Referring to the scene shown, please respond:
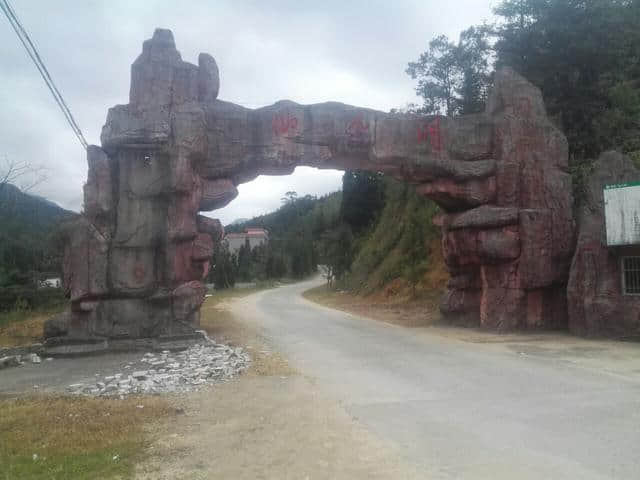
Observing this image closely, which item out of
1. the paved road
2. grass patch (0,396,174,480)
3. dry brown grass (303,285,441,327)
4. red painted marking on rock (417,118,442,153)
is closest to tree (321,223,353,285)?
dry brown grass (303,285,441,327)

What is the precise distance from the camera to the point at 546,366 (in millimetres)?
9320

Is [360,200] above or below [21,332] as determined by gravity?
above

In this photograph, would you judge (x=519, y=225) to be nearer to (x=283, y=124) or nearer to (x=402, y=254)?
(x=283, y=124)

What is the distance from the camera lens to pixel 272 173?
47.5 feet

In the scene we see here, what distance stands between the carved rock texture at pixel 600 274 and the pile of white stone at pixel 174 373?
775cm

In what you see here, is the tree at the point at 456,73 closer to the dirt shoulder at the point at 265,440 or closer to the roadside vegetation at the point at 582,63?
the roadside vegetation at the point at 582,63

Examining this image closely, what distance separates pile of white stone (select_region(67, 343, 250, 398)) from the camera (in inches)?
319

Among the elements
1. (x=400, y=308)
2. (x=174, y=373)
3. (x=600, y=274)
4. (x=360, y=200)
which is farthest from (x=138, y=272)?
(x=360, y=200)

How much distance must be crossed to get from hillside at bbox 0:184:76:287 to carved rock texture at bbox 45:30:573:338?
416 inches

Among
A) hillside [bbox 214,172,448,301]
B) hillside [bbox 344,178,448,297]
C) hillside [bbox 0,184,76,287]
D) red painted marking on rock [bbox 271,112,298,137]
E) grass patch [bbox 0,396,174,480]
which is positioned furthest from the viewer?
hillside [bbox 214,172,448,301]

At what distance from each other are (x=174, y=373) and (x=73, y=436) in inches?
131

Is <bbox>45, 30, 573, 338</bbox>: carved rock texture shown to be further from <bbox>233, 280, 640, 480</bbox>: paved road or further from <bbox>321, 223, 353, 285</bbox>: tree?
<bbox>321, 223, 353, 285</bbox>: tree

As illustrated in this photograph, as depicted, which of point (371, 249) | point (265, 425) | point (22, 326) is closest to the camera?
point (265, 425)

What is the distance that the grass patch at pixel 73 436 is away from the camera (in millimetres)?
4973
